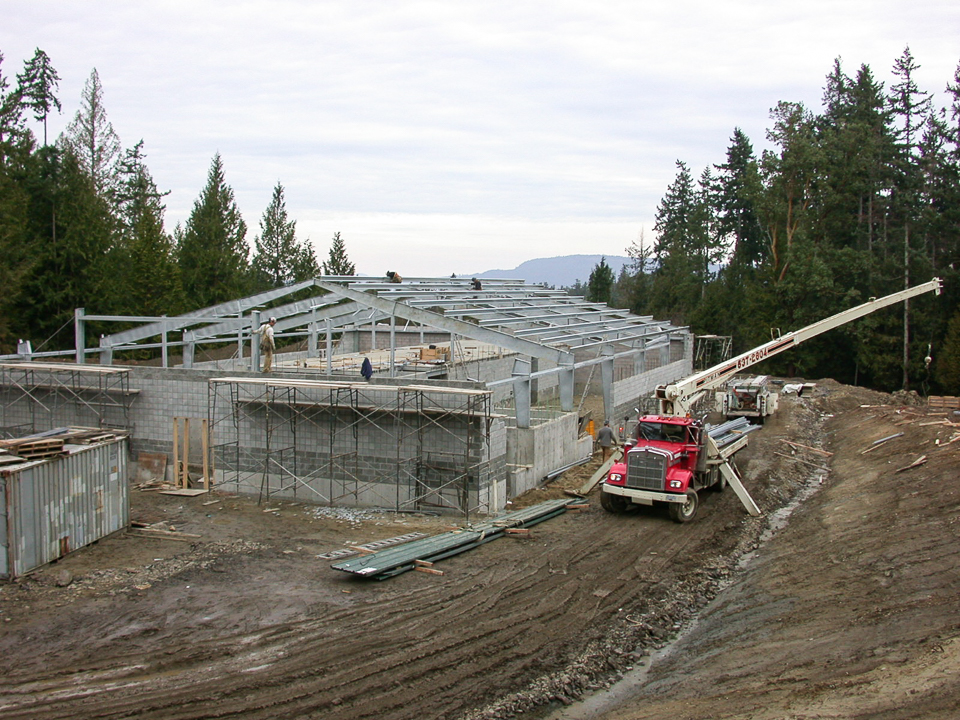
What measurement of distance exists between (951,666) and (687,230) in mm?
66295

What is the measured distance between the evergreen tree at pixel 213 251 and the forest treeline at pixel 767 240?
0.36 feet

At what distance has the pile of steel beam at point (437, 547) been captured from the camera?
12.3 meters

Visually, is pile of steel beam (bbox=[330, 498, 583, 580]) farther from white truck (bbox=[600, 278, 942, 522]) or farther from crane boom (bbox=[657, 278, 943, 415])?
crane boom (bbox=[657, 278, 943, 415])

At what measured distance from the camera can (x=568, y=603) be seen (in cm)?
1162

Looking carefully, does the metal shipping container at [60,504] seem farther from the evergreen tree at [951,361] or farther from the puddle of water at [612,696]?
the evergreen tree at [951,361]

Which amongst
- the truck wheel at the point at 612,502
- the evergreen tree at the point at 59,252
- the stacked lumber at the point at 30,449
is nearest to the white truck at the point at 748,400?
the truck wheel at the point at 612,502

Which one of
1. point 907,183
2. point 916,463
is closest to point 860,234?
point 907,183

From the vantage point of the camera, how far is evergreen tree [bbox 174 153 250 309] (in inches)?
1743

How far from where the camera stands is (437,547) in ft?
44.2

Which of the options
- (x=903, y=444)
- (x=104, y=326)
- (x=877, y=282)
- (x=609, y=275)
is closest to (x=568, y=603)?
(x=903, y=444)

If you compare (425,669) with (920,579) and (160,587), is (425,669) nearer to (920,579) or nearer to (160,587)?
(160,587)

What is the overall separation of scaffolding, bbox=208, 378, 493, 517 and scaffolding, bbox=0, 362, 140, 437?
292 centimetres

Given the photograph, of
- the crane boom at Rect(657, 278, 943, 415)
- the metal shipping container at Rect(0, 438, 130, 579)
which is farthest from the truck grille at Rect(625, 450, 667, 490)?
the metal shipping container at Rect(0, 438, 130, 579)

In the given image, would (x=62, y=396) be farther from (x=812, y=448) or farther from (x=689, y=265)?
(x=689, y=265)
